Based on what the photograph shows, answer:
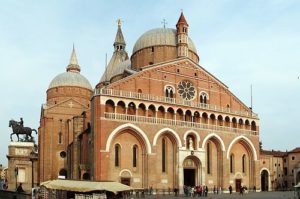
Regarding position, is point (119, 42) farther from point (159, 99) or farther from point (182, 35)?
point (159, 99)

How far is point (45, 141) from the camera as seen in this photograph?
200 ft

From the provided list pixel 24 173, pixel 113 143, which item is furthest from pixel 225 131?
pixel 24 173

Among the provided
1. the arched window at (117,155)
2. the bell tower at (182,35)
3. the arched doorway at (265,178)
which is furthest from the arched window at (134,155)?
the arched doorway at (265,178)

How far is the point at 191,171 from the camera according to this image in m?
48.7

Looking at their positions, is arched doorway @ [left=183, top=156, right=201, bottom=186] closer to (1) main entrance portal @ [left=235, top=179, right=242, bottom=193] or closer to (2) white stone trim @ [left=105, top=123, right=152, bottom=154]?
(2) white stone trim @ [left=105, top=123, right=152, bottom=154]

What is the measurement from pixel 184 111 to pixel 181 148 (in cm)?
406

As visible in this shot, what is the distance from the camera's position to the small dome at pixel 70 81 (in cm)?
6844

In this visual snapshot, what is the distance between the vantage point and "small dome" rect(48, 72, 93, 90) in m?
68.4

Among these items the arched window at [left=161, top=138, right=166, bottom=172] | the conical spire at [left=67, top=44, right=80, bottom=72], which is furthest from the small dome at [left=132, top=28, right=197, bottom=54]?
the conical spire at [left=67, top=44, right=80, bottom=72]

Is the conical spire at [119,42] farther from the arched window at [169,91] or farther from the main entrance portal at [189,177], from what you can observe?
the main entrance portal at [189,177]

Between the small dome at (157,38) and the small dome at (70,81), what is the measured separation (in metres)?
15.1

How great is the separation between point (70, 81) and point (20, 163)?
21.8m

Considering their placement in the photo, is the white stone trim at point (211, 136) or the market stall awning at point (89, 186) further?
the white stone trim at point (211, 136)

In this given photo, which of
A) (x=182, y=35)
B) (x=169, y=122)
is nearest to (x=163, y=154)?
(x=169, y=122)
